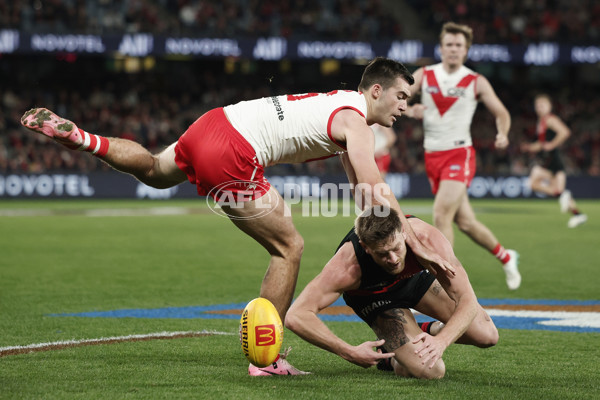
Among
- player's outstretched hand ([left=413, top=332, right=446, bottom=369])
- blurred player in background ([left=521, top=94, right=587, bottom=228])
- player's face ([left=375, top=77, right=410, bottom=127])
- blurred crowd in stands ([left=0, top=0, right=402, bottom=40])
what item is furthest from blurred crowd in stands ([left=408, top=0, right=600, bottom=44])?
player's outstretched hand ([left=413, top=332, right=446, bottom=369])

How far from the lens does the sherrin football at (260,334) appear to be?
5090 millimetres

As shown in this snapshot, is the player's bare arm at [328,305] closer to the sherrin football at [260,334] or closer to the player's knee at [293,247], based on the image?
the sherrin football at [260,334]

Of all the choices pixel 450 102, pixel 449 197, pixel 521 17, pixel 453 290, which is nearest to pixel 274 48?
pixel 521 17

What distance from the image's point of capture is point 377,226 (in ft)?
15.5

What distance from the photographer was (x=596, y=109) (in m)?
32.2

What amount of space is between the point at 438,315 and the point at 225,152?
5.35ft

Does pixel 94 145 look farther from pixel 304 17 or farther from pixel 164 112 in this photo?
pixel 304 17

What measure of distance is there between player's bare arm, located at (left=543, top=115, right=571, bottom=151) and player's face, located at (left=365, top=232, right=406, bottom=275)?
14.4m

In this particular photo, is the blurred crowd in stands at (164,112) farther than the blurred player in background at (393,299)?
Yes

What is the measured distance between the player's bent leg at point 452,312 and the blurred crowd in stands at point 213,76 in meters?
20.2

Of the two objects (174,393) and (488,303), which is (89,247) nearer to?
(488,303)

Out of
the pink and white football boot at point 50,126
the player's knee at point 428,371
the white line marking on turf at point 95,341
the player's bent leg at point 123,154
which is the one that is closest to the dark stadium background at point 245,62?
the white line marking on turf at point 95,341

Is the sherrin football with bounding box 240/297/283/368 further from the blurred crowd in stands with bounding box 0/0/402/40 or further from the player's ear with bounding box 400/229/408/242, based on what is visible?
the blurred crowd in stands with bounding box 0/0/402/40

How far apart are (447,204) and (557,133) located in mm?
10579
